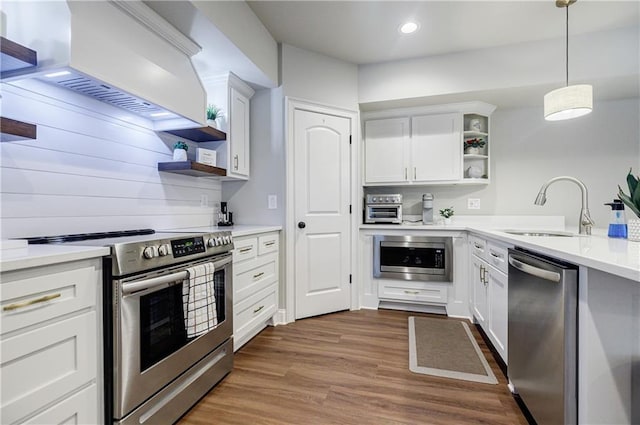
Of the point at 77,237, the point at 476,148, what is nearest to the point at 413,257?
the point at 476,148

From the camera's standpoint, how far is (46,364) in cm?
97

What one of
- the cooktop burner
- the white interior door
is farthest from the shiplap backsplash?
the white interior door

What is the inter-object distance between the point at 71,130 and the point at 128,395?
1368mm

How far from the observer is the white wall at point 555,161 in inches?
122

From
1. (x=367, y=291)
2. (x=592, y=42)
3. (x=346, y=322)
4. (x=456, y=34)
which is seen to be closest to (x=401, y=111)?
(x=456, y=34)

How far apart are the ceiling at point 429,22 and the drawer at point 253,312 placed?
2280mm

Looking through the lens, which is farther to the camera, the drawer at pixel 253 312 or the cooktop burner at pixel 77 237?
the drawer at pixel 253 312

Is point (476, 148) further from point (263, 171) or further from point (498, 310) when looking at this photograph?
point (263, 171)

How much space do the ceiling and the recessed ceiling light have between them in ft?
0.15

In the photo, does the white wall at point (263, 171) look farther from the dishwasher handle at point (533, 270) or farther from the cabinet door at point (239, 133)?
the dishwasher handle at point (533, 270)

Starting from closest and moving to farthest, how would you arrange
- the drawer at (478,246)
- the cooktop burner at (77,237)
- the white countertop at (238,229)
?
the cooktop burner at (77,237), the white countertop at (238,229), the drawer at (478,246)

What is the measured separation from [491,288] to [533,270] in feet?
2.81

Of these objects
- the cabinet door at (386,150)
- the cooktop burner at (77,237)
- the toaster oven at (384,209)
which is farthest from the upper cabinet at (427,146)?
the cooktop burner at (77,237)

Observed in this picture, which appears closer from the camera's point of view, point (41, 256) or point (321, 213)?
point (41, 256)
